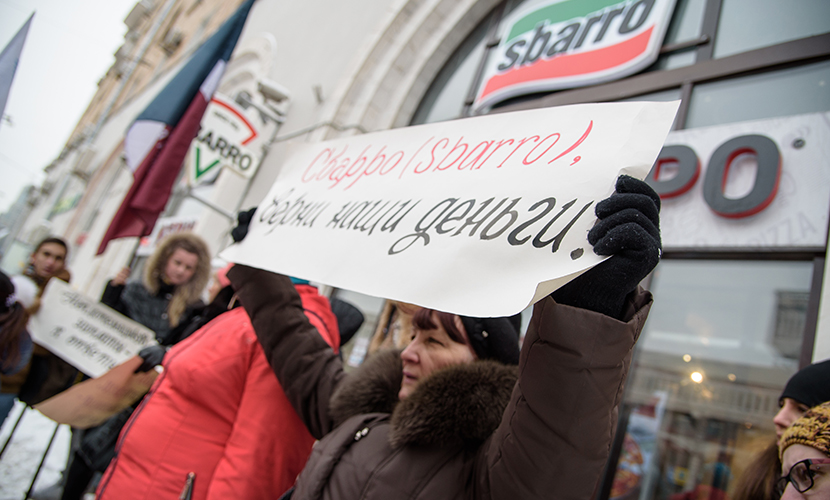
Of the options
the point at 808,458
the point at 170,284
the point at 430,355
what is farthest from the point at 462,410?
the point at 170,284

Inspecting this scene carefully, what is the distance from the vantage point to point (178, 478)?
4.72 ft

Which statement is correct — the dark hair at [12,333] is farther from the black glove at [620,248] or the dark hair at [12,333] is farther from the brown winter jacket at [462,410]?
the black glove at [620,248]

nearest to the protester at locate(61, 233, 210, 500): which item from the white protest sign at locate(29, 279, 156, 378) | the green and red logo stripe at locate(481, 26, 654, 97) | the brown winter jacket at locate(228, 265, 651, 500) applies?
the white protest sign at locate(29, 279, 156, 378)

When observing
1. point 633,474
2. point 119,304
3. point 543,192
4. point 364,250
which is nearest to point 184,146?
point 119,304

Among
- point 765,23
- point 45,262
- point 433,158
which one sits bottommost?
point 45,262

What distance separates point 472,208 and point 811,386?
1.24 metres

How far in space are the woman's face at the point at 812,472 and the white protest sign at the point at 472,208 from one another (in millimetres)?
750

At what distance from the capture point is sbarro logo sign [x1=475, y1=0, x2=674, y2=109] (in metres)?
3.49

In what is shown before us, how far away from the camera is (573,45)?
3.85 m

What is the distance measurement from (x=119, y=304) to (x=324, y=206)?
9.39 feet

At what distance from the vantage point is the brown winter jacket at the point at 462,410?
757mm

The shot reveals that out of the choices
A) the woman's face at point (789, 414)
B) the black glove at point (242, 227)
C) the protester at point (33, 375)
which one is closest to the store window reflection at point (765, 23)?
the woman's face at point (789, 414)

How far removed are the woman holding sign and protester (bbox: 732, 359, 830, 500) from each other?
2.68ft

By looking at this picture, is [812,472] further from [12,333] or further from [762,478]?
[12,333]
